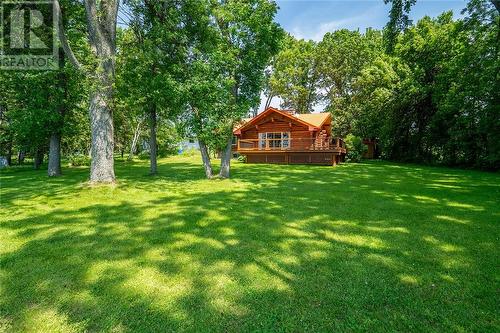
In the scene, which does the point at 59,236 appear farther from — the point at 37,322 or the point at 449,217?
the point at 449,217

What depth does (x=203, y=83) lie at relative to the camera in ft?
39.2

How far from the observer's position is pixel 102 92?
33.4 ft

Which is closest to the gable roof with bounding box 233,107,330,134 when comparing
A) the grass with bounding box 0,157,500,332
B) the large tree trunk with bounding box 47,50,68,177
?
the large tree trunk with bounding box 47,50,68,177

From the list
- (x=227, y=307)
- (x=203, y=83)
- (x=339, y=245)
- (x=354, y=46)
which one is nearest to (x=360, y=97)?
(x=354, y=46)

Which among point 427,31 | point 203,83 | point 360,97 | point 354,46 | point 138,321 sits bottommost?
point 138,321

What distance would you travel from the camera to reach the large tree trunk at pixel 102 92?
1016 cm

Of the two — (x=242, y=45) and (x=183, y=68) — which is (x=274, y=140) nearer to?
(x=242, y=45)

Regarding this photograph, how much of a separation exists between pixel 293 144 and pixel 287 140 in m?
0.73

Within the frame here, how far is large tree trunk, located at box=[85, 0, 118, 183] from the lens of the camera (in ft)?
33.3

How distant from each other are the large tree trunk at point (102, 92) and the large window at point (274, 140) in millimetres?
Answer: 16336

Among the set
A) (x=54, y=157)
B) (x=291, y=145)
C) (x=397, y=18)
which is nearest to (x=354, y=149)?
(x=291, y=145)

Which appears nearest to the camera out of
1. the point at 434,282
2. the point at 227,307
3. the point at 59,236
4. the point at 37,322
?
the point at 37,322

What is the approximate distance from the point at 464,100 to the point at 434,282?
72.3 feet

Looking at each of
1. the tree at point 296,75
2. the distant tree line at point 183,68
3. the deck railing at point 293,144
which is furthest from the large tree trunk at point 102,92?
the tree at point 296,75
